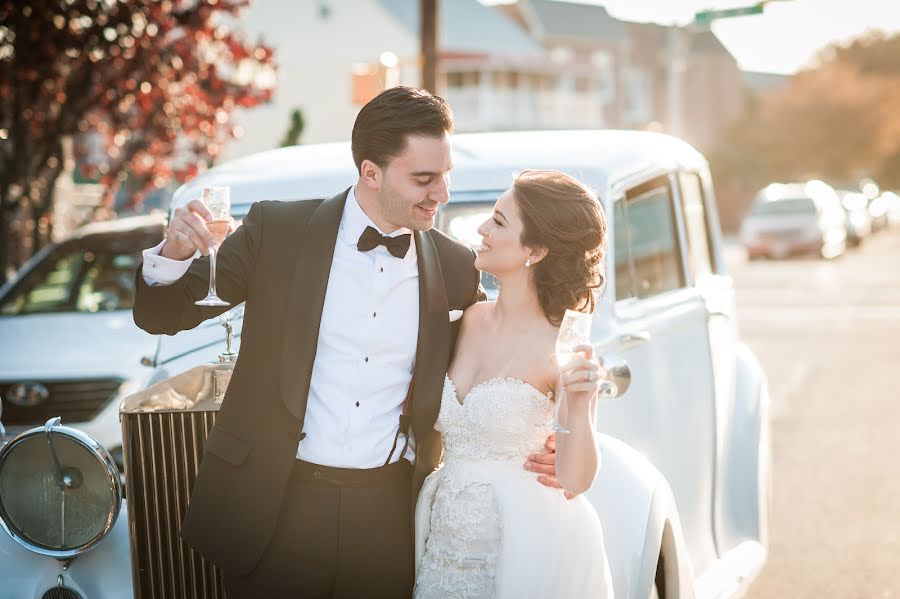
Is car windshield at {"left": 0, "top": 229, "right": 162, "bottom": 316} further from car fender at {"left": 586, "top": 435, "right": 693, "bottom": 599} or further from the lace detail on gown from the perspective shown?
the lace detail on gown

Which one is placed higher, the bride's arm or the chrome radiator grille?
the bride's arm

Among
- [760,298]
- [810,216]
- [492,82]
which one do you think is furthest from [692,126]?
[760,298]

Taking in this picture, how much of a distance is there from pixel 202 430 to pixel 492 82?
50.4m

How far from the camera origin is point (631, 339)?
179 inches

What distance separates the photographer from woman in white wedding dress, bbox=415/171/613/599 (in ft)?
11.3

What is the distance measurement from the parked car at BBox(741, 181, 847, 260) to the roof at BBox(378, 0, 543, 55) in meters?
18.8

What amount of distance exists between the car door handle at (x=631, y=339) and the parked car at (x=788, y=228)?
97.4ft

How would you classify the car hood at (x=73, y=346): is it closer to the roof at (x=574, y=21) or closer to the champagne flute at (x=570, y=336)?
the champagne flute at (x=570, y=336)

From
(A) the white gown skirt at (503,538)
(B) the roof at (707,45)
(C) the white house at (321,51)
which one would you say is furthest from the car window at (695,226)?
(B) the roof at (707,45)

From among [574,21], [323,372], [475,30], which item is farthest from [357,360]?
[574,21]

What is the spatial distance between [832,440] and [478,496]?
7213 millimetres

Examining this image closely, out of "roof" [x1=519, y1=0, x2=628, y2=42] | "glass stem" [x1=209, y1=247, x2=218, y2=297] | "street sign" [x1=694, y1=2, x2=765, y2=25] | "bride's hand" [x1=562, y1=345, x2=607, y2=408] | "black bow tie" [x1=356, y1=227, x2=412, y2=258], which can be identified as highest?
"roof" [x1=519, y1=0, x2=628, y2=42]

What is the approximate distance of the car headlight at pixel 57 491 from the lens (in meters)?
3.95

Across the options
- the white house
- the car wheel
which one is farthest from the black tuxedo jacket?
the white house
